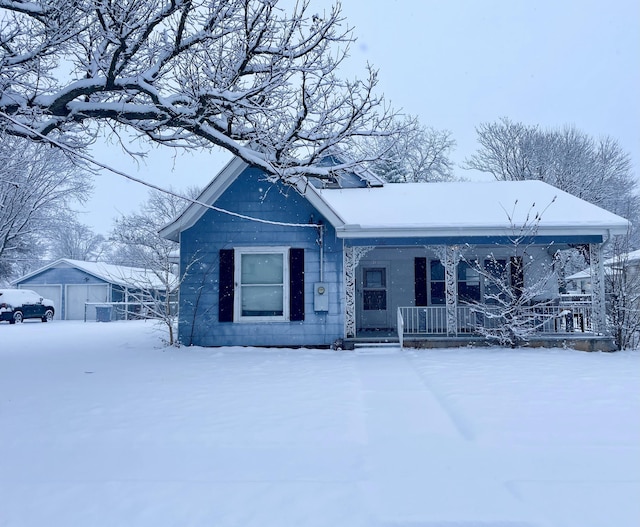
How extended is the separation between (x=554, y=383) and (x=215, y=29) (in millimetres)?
7369

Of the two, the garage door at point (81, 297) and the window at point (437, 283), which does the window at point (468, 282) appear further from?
the garage door at point (81, 297)

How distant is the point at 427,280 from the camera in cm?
1287

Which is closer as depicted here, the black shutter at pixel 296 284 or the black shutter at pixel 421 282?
the black shutter at pixel 296 284

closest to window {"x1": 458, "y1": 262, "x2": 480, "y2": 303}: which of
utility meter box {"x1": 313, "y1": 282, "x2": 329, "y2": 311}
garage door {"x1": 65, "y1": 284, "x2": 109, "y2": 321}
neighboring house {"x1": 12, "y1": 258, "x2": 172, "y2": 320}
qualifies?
utility meter box {"x1": 313, "y1": 282, "x2": 329, "y2": 311}

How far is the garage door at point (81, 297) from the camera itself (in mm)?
27541

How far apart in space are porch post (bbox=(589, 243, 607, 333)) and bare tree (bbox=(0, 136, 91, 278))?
1767 cm

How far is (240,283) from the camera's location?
34.0 feet

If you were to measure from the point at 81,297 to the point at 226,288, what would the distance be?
70.8 feet

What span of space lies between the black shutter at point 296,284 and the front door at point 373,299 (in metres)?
3.54

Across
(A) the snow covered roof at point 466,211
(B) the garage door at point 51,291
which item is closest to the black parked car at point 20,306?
(B) the garage door at point 51,291

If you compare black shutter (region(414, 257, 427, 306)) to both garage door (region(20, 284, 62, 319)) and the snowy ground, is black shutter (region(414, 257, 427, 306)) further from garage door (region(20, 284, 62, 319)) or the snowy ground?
garage door (region(20, 284, 62, 319))

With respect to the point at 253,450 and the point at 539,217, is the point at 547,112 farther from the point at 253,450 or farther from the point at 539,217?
the point at 253,450

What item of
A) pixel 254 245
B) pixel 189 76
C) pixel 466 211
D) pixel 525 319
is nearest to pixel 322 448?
pixel 189 76

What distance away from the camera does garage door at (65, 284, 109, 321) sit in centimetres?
2754
